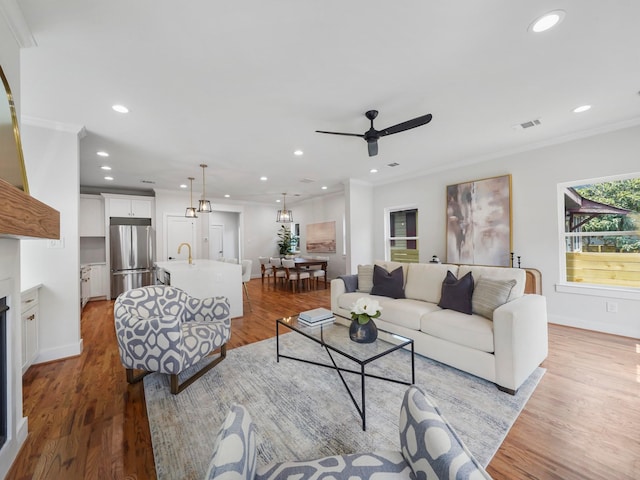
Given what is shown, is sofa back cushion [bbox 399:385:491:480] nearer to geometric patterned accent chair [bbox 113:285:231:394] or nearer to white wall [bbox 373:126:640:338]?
geometric patterned accent chair [bbox 113:285:231:394]

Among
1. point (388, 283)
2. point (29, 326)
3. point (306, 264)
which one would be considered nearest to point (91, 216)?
point (29, 326)

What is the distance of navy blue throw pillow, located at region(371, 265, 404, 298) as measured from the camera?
3.36 metres

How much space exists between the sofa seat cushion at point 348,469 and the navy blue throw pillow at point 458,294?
1994mm

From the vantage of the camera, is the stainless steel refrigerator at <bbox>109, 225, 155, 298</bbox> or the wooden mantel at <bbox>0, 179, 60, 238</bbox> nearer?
the wooden mantel at <bbox>0, 179, 60, 238</bbox>

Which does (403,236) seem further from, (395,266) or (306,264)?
(306,264)

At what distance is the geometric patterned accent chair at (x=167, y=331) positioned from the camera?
2.01m

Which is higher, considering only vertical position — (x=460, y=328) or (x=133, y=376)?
(x=460, y=328)

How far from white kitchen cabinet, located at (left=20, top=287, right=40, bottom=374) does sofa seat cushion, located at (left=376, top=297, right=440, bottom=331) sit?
3487 mm

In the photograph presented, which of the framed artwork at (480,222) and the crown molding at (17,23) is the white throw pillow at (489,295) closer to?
the framed artwork at (480,222)

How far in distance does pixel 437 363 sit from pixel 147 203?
6864 millimetres

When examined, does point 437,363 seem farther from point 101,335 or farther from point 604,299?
point 101,335

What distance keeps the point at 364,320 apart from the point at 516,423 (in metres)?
1.17

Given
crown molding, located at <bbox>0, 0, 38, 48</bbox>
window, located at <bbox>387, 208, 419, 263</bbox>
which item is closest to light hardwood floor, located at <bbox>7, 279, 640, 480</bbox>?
crown molding, located at <bbox>0, 0, 38, 48</bbox>

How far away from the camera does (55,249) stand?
2838mm
